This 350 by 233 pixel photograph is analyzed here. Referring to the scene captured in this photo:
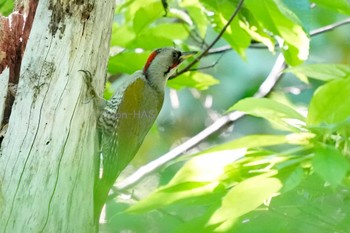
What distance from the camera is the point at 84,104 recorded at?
2.05 metres

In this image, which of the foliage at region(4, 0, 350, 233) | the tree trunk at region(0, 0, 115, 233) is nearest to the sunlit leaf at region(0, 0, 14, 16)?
the foliage at region(4, 0, 350, 233)

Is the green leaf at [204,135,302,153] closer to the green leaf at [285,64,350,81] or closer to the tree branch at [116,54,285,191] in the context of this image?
the green leaf at [285,64,350,81]

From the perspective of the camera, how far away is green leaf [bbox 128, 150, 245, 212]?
72.8 inches

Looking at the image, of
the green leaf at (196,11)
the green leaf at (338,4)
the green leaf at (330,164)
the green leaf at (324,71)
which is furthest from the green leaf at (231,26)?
the green leaf at (330,164)

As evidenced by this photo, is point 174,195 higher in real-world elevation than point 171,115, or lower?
lower

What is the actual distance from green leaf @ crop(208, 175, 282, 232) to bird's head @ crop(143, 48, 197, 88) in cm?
80

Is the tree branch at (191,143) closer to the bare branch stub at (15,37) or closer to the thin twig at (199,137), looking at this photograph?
the thin twig at (199,137)

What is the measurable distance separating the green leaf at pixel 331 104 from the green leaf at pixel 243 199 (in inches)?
10.1

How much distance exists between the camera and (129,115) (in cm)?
240

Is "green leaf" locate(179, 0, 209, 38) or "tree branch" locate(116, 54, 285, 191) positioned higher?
"green leaf" locate(179, 0, 209, 38)

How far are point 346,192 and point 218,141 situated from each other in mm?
1945

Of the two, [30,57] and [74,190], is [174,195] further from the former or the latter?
[30,57]

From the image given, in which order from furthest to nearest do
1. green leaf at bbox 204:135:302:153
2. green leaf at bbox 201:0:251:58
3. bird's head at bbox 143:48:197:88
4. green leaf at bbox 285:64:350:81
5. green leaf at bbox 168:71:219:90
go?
green leaf at bbox 168:71:219:90 → green leaf at bbox 201:0:251:58 → bird's head at bbox 143:48:197:88 → green leaf at bbox 285:64:350:81 → green leaf at bbox 204:135:302:153

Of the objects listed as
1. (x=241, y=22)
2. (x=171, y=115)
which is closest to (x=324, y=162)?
(x=241, y=22)
